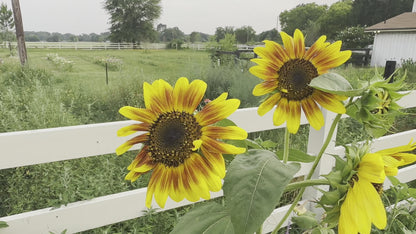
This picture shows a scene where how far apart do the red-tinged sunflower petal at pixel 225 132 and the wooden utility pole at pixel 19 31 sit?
5577 mm

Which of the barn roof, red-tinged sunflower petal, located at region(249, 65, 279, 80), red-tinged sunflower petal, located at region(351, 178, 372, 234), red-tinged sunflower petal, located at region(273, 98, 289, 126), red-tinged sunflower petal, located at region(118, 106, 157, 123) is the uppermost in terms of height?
the barn roof

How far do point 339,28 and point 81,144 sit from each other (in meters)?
21.2

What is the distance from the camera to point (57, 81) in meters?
4.42

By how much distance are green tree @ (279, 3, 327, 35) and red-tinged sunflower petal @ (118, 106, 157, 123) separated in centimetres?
2180

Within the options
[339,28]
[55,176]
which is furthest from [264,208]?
[339,28]

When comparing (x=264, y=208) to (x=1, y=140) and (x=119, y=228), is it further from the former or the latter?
(x=119, y=228)

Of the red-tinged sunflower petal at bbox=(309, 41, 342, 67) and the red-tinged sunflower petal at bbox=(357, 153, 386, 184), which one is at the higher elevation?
the red-tinged sunflower petal at bbox=(309, 41, 342, 67)

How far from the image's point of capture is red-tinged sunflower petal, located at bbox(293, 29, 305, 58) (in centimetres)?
38

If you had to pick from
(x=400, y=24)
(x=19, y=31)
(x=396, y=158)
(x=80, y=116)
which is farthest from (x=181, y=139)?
(x=400, y=24)

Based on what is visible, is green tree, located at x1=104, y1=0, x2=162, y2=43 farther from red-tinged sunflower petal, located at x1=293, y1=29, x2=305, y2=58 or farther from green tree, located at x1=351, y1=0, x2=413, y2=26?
green tree, located at x1=351, y1=0, x2=413, y2=26

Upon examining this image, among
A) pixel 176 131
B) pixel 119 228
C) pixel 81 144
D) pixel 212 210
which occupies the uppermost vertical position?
pixel 176 131

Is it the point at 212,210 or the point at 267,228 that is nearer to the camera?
the point at 212,210

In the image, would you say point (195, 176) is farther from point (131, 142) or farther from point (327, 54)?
point (327, 54)

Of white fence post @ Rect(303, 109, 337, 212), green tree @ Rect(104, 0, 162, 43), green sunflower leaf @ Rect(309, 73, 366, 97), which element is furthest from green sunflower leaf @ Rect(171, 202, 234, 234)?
green tree @ Rect(104, 0, 162, 43)
